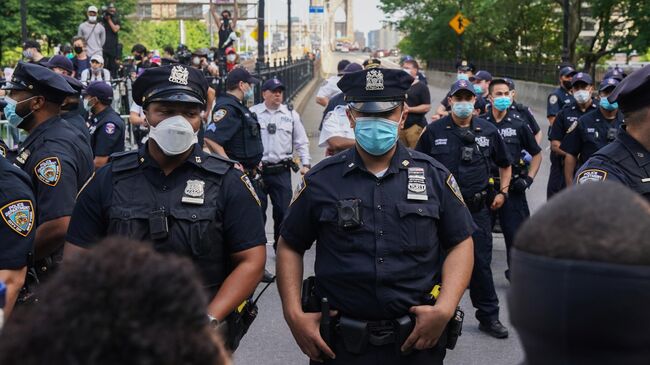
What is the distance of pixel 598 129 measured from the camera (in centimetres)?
808

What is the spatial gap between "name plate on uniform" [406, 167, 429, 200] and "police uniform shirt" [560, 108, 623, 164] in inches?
177

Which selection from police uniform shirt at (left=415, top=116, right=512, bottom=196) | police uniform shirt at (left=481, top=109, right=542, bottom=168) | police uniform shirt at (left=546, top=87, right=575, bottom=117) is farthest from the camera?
police uniform shirt at (left=546, top=87, right=575, bottom=117)

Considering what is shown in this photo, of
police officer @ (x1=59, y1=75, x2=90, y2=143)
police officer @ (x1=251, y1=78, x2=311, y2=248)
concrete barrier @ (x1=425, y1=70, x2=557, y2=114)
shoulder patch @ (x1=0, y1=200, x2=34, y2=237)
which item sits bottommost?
concrete barrier @ (x1=425, y1=70, x2=557, y2=114)

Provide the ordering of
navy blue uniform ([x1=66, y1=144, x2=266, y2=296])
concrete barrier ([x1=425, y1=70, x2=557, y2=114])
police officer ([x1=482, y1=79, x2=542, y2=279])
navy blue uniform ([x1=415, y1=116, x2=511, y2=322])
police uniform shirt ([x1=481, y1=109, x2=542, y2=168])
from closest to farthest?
1. navy blue uniform ([x1=66, y1=144, x2=266, y2=296])
2. navy blue uniform ([x1=415, y1=116, x2=511, y2=322])
3. police officer ([x1=482, y1=79, x2=542, y2=279])
4. police uniform shirt ([x1=481, y1=109, x2=542, y2=168])
5. concrete barrier ([x1=425, y1=70, x2=557, y2=114])

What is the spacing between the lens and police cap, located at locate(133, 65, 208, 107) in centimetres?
381

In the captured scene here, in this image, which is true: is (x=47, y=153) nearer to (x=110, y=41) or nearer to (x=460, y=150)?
(x=460, y=150)

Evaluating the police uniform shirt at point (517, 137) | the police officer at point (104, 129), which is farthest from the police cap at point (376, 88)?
the police uniform shirt at point (517, 137)

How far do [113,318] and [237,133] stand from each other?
733cm

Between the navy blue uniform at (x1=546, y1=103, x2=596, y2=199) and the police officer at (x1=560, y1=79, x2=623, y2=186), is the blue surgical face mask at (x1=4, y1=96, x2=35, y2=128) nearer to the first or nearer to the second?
the police officer at (x1=560, y1=79, x2=623, y2=186)

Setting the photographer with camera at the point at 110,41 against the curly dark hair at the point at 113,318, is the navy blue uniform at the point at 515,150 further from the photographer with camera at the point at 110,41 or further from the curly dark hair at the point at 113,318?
the photographer with camera at the point at 110,41

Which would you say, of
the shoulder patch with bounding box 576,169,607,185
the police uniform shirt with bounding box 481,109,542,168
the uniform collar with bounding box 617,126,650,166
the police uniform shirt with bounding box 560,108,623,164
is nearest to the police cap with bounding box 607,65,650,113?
the uniform collar with bounding box 617,126,650,166

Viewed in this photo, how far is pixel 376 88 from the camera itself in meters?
4.05

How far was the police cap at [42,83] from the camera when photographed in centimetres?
A: 486

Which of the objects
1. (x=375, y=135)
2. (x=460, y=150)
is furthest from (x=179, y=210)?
(x=460, y=150)
